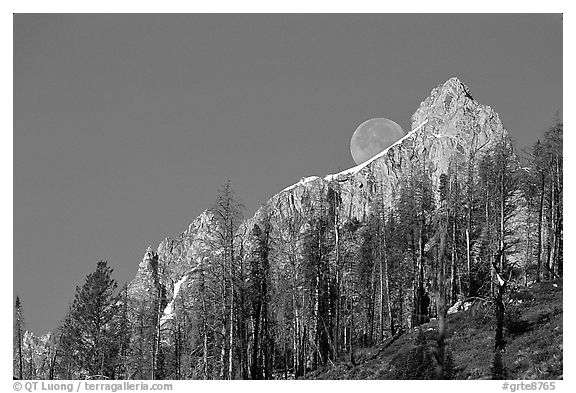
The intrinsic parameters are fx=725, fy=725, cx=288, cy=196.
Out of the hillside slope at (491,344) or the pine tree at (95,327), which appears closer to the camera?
the hillside slope at (491,344)

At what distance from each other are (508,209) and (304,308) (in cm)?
1451

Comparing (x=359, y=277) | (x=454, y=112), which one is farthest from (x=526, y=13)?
(x=454, y=112)

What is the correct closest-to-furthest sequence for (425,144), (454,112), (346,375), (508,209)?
(346,375), (508,209), (425,144), (454,112)

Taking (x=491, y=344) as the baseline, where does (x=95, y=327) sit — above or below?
above

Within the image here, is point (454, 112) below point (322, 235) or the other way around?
the other way around

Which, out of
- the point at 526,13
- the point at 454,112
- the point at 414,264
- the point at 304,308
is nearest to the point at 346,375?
the point at 304,308

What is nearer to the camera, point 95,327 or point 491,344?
point 491,344

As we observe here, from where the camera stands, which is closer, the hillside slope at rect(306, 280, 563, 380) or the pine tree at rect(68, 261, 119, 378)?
the hillside slope at rect(306, 280, 563, 380)
